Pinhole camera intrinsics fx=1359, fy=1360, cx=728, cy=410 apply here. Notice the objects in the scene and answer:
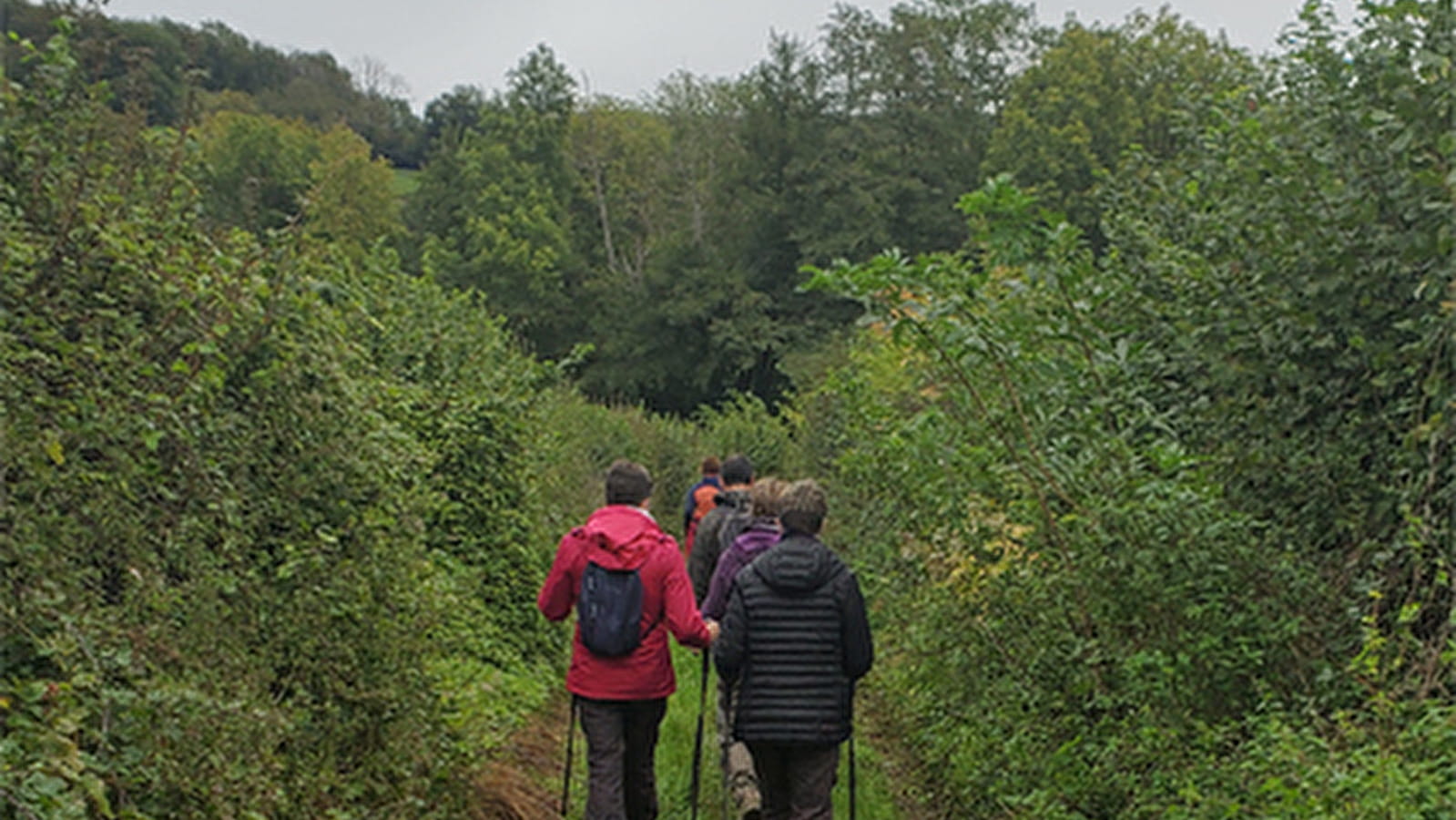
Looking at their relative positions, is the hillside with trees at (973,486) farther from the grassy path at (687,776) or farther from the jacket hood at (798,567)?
the jacket hood at (798,567)

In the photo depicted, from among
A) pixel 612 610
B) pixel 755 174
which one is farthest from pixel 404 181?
pixel 612 610

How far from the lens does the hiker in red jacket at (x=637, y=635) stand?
6547 mm

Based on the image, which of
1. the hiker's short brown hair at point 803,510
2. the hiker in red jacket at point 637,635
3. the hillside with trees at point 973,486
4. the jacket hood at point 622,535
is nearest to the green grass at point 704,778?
the hillside with trees at point 973,486

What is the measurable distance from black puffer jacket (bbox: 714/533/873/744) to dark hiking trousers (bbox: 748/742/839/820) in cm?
13

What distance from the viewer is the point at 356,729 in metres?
6.28

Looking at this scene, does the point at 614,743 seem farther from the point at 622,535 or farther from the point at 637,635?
the point at 622,535

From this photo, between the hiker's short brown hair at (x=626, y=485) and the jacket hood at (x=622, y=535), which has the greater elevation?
the hiker's short brown hair at (x=626, y=485)

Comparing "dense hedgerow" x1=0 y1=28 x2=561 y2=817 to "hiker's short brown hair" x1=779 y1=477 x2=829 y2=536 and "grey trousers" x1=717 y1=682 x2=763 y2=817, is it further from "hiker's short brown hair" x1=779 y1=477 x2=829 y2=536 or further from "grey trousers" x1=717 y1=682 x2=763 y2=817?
"hiker's short brown hair" x1=779 y1=477 x2=829 y2=536

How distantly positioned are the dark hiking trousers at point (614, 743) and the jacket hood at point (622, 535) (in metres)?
0.72

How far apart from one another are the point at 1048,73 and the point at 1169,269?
42835 mm

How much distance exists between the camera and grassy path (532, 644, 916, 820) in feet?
27.1

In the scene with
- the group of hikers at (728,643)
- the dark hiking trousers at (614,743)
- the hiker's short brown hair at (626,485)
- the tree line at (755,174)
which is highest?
the tree line at (755,174)

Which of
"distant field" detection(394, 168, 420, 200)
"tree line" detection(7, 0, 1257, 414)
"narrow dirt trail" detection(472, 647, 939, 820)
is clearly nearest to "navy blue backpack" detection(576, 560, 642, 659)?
"narrow dirt trail" detection(472, 647, 939, 820)

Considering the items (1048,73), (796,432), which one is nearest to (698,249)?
(1048,73)
